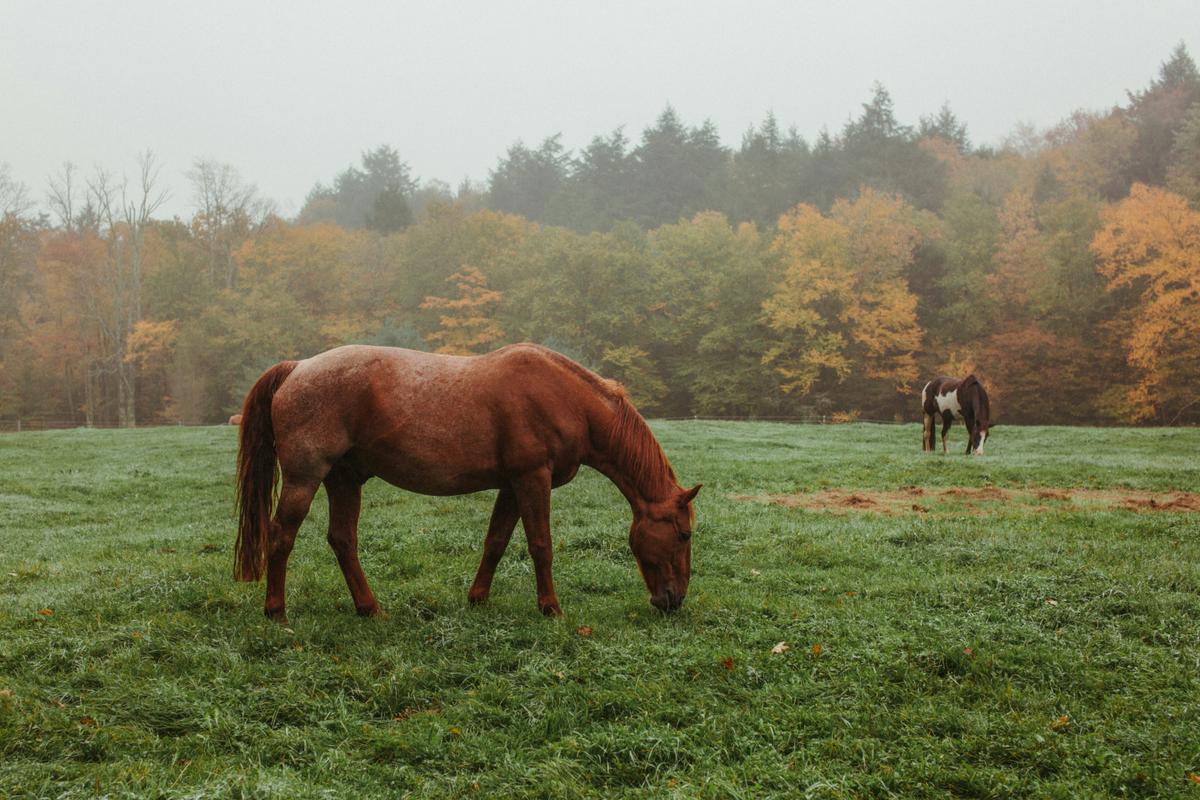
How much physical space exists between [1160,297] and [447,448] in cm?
3836

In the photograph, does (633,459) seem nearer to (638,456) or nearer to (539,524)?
(638,456)

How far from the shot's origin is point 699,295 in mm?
45312

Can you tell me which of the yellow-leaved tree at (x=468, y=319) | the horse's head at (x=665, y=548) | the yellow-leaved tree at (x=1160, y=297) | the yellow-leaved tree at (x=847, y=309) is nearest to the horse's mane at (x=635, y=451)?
the horse's head at (x=665, y=548)

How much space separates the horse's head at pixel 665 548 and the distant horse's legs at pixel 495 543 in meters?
0.99

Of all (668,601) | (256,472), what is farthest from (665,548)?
(256,472)

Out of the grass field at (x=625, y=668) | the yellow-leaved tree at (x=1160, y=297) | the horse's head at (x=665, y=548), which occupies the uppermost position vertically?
the yellow-leaved tree at (x=1160, y=297)

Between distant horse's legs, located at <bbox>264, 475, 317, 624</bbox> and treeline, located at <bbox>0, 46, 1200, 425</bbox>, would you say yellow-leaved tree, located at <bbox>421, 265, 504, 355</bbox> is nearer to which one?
treeline, located at <bbox>0, 46, 1200, 425</bbox>

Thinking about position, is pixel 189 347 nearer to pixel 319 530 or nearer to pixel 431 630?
pixel 319 530

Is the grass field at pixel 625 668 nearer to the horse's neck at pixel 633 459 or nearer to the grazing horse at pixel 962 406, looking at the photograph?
the horse's neck at pixel 633 459

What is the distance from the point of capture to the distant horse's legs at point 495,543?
241 inches

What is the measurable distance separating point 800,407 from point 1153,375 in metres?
15.7

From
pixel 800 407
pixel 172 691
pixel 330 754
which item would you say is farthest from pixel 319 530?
pixel 800 407

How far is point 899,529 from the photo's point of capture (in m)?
8.60

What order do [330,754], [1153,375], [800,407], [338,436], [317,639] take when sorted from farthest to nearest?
[800,407] < [1153,375] < [338,436] < [317,639] < [330,754]
